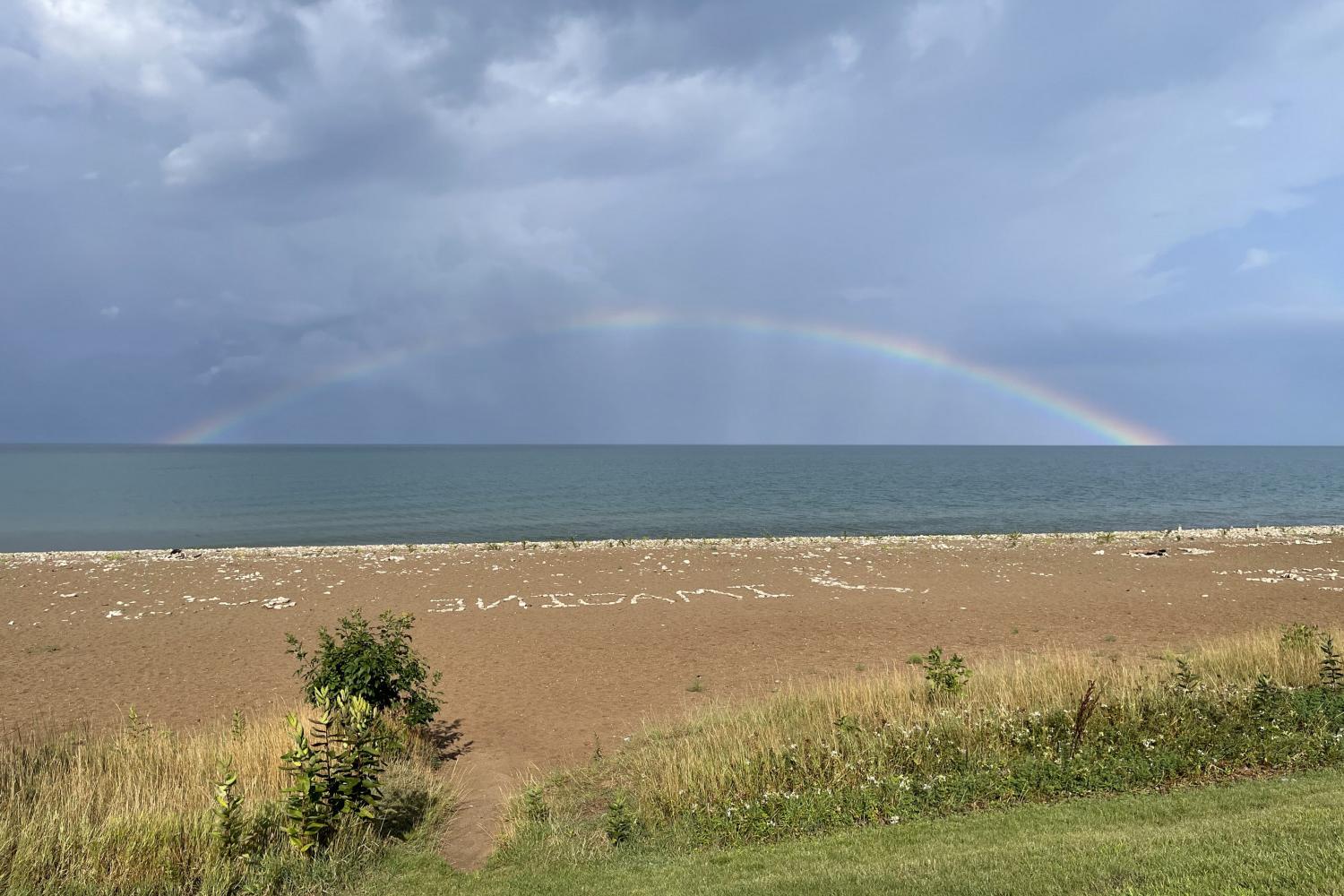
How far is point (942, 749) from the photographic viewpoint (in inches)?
349

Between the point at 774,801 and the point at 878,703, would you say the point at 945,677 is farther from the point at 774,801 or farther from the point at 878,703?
the point at 774,801

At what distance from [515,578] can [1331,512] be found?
64.6 metres

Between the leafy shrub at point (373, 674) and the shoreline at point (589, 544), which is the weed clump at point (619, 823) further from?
the shoreline at point (589, 544)

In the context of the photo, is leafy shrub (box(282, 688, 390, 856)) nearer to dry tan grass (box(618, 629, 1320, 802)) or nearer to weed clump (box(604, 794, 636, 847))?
weed clump (box(604, 794, 636, 847))

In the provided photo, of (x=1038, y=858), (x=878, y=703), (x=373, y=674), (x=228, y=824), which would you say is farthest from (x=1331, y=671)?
(x=228, y=824)

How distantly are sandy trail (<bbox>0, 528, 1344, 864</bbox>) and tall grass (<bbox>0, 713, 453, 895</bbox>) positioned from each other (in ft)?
4.34

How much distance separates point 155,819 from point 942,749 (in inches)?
329

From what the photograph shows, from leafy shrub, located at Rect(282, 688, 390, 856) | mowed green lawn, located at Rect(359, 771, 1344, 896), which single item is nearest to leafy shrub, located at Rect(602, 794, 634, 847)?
mowed green lawn, located at Rect(359, 771, 1344, 896)

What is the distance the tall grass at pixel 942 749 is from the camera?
7746 mm

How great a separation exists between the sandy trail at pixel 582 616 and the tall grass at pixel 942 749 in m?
1.86

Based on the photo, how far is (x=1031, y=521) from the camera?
5034 centimetres

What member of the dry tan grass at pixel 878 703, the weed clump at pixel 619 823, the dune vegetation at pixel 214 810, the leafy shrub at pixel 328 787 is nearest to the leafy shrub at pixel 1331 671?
the dry tan grass at pixel 878 703

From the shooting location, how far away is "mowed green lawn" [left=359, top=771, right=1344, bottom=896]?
17.6 ft

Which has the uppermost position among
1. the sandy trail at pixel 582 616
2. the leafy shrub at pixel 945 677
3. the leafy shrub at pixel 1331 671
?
the leafy shrub at pixel 1331 671
